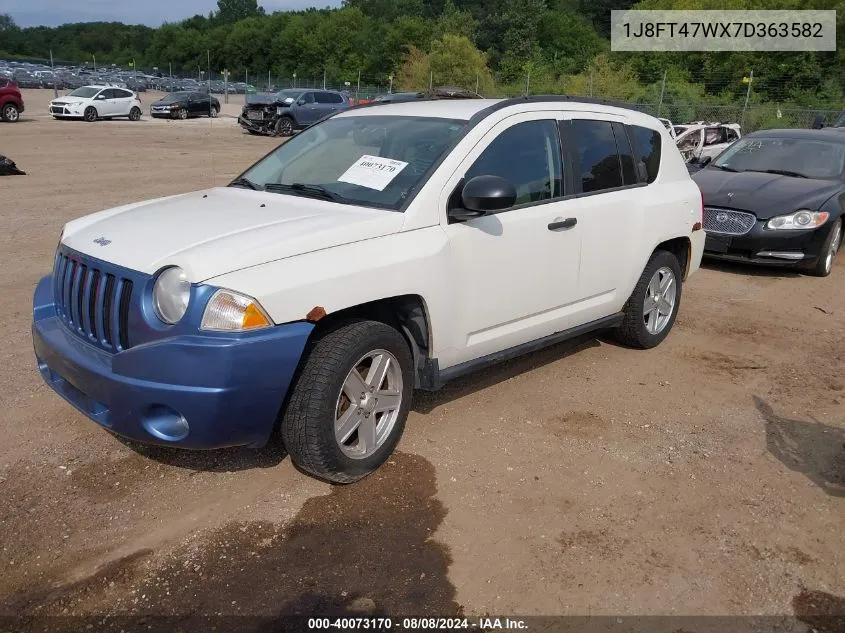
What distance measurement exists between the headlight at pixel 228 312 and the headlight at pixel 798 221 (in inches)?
272

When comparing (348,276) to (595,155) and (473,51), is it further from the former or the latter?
(473,51)

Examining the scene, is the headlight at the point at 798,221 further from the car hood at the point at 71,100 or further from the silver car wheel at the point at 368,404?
the car hood at the point at 71,100

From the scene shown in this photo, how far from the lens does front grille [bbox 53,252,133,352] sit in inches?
130

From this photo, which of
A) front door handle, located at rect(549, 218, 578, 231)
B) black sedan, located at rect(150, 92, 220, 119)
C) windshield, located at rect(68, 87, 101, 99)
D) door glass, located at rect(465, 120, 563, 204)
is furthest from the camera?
black sedan, located at rect(150, 92, 220, 119)

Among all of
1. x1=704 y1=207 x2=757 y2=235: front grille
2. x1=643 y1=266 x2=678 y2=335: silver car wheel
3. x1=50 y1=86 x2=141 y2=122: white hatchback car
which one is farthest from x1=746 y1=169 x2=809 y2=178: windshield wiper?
x1=50 y1=86 x2=141 y2=122: white hatchback car

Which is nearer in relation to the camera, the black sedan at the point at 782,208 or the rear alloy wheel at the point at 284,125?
the black sedan at the point at 782,208

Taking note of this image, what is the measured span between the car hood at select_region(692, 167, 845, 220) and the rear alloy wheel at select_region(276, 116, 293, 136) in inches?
837

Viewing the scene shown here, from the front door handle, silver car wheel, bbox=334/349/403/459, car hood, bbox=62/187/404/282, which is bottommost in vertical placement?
silver car wheel, bbox=334/349/403/459

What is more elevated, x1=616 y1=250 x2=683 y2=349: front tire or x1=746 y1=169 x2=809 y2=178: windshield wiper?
x1=746 y1=169 x2=809 y2=178: windshield wiper

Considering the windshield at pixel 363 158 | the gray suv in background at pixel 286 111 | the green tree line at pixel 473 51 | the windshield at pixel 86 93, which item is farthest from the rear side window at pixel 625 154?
the windshield at pixel 86 93

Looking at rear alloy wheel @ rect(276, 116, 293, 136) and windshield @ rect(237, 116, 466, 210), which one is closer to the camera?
windshield @ rect(237, 116, 466, 210)

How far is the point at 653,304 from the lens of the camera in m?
5.80

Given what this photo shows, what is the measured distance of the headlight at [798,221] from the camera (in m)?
8.23

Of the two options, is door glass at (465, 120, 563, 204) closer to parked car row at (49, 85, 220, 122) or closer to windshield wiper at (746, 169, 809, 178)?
windshield wiper at (746, 169, 809, 178)
